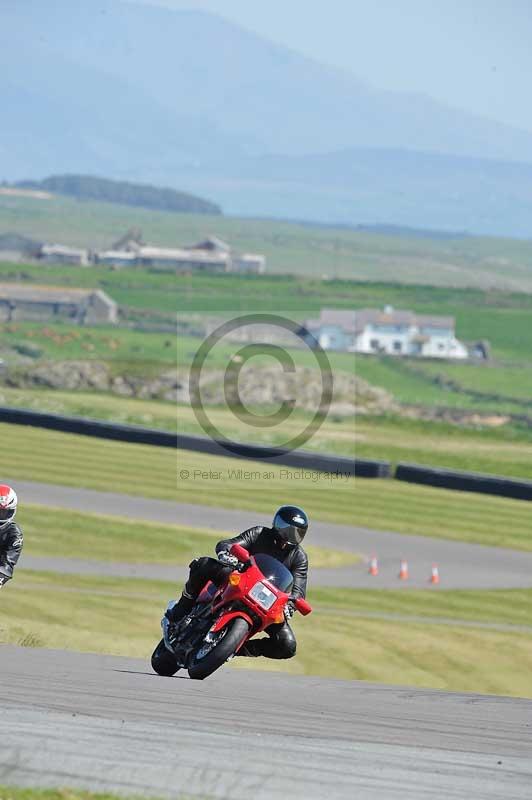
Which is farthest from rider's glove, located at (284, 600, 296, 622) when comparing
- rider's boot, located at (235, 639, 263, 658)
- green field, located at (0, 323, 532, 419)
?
green field, located at (0, 323, 532, 419)

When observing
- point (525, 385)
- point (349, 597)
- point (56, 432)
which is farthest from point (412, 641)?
point (525, 385)

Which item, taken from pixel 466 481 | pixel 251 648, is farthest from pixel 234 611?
pixel 466 481

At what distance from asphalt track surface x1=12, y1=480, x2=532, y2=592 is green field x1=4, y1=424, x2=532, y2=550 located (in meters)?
1.25

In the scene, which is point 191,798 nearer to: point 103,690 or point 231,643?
point 103,690

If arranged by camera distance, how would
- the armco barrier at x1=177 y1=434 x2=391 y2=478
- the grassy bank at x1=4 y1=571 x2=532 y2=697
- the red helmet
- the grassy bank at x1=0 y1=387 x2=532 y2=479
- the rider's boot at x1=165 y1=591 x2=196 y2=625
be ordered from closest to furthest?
1. the rider's boot at x1=165 y1=591 x2=196 y2=625
2. the red helmet
3. the grassy bank at x1=4 y1=571 x2=532 y2=697
4. the armco barrier at x1=177 y1=434 x2=391 y2=478
5. the grassy bank at x1=0 y1=387 x2=532 y2=479

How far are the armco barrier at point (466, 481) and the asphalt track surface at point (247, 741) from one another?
33422 millimetres

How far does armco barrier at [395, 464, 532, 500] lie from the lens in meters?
46.5

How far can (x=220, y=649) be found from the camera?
13.3 m

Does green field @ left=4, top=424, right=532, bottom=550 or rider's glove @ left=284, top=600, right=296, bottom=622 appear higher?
rider's glove @ left=284, top=600, right=296, bottom=622

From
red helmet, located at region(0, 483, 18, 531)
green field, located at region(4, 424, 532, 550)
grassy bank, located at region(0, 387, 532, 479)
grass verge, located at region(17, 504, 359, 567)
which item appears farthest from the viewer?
grassy bank, located at region(0, 387, 532, 479)

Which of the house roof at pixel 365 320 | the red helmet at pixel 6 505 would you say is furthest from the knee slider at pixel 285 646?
the house roof at pixel 365 320

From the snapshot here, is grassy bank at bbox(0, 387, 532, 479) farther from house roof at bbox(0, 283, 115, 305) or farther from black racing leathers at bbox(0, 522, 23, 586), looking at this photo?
house roof at bbox(0, 283, 115, 305)

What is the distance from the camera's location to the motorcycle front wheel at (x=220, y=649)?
1325 cm

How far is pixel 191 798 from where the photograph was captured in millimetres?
7824
